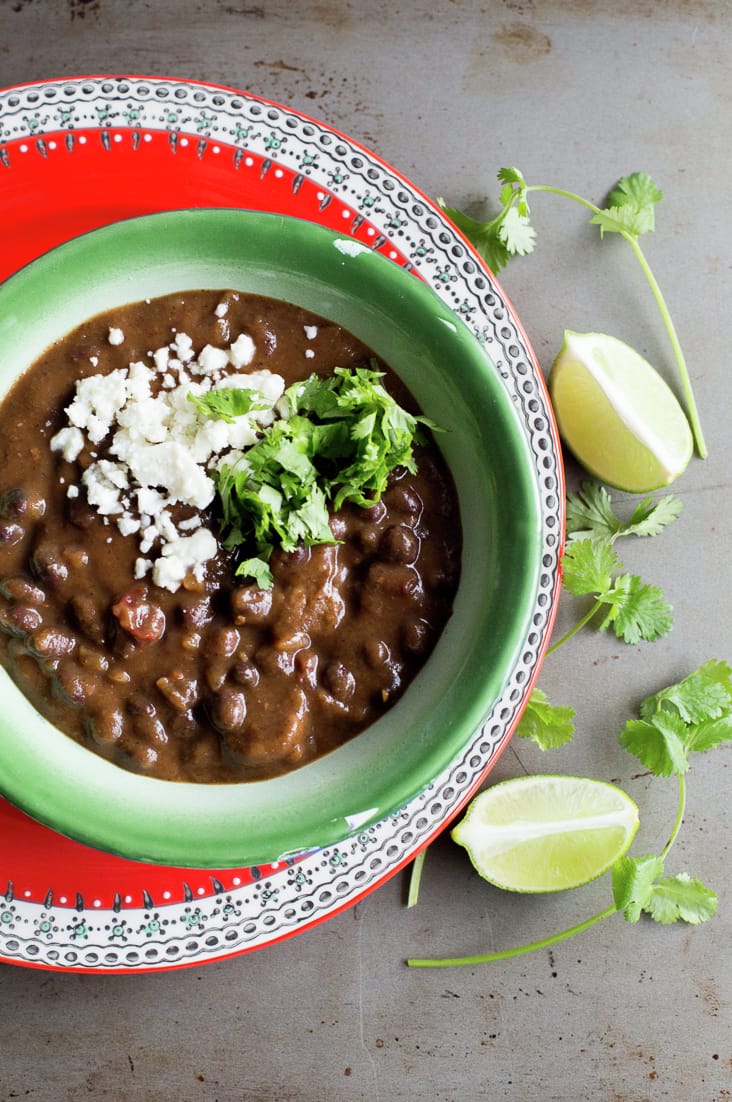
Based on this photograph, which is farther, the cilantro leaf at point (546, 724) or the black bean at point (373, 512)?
the cilantro leaf at point (546, 724)

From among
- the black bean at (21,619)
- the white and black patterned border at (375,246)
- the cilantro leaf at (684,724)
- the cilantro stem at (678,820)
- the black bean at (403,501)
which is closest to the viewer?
the black bean at (21,619)

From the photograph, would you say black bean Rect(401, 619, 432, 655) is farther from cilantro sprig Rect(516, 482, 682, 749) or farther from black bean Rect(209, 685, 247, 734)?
Result: cilantro sprig Rect(516, 482, 682, 749)

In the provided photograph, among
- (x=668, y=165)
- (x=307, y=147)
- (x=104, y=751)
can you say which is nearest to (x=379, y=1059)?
(x=104, y=751)

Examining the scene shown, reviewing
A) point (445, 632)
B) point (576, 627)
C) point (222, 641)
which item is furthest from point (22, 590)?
point (576, 627)

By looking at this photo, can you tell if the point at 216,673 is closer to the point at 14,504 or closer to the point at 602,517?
the point at 14,504

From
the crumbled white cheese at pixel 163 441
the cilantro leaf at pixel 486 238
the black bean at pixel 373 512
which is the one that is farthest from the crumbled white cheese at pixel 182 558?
the cilantro leaf at pixel 486 238

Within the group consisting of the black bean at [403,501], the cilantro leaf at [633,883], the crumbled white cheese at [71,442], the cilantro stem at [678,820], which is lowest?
the cilantro leaf at [633,883]

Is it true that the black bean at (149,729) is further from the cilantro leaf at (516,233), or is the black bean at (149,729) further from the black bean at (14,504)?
the cilantro leaf at (516,233)
